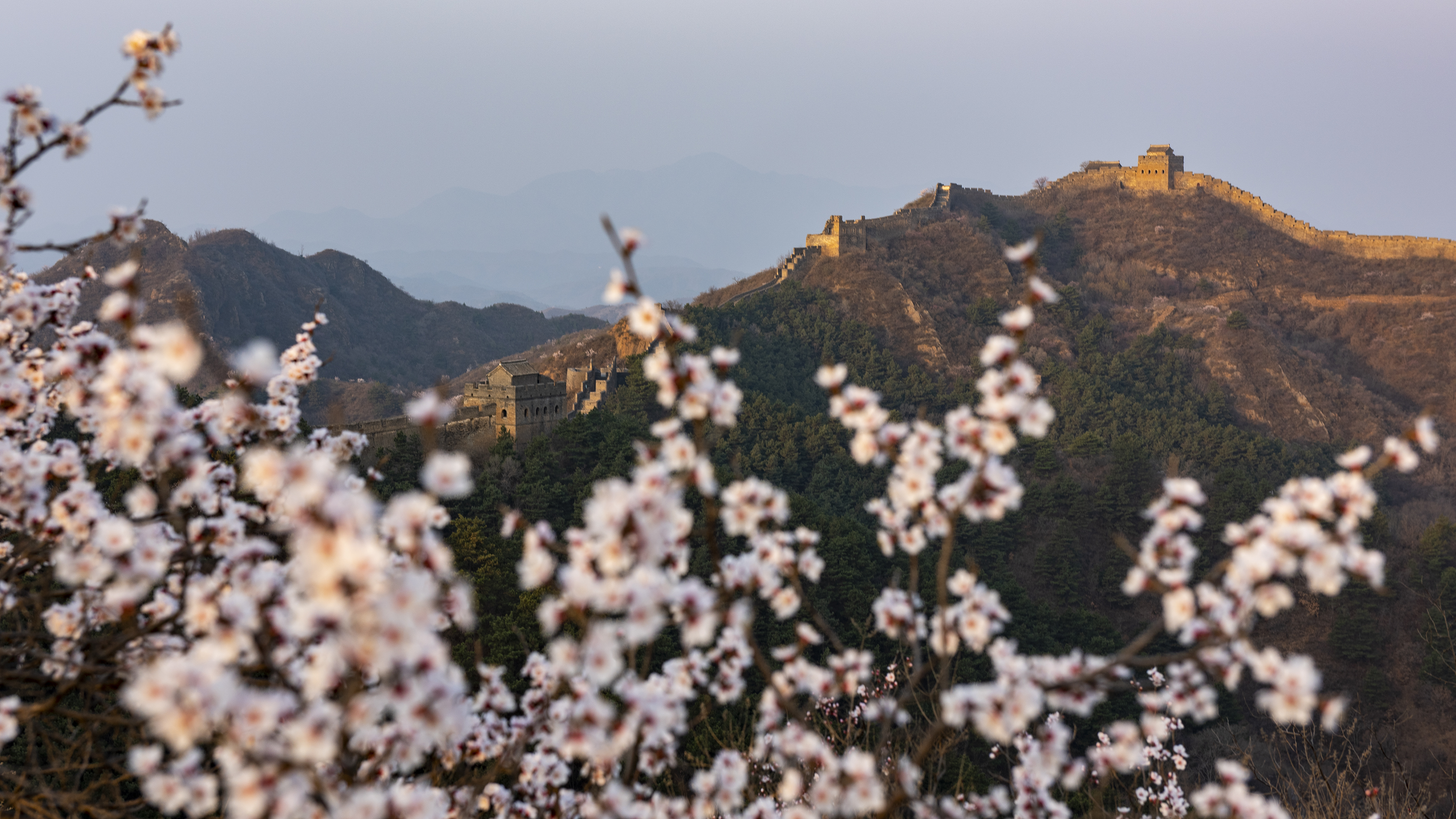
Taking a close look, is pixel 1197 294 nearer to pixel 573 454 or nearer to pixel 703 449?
pixel 573 454

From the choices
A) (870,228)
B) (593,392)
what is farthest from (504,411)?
(870,228)

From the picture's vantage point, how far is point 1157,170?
7281cm

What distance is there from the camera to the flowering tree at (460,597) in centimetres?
229

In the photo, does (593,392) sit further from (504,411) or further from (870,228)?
(870,228)

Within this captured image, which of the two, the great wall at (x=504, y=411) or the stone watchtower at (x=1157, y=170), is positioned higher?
the stone watchtower at (x=1157, y=170)

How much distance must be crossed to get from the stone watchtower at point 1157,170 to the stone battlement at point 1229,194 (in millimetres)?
34

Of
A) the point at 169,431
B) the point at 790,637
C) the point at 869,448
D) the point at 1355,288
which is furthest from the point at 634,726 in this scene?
the point at 1355,288

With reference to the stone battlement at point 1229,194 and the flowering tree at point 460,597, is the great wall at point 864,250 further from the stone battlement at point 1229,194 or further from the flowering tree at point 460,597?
the flowering tree at point 460,597

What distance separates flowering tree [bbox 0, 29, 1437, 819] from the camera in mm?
2289

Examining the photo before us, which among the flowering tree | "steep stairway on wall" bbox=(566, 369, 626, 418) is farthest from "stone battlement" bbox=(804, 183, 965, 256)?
the flowering tree

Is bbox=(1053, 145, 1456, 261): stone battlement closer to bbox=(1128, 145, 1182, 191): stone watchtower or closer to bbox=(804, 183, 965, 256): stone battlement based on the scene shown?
bbox=(1128, 145, 1182, 191): stone watchtower

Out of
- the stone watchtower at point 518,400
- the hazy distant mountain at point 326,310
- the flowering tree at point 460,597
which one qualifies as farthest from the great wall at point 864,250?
the hazy distant mountain at point 326,310

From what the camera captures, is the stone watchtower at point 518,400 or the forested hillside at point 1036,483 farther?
the stone watchtower at point 518,400

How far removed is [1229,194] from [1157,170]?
5.82 metres
